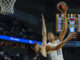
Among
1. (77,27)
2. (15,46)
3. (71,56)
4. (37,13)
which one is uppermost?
(37,13)

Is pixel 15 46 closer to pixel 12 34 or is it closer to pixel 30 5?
pixel 12 34

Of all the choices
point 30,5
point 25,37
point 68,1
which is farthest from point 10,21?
point 68,1

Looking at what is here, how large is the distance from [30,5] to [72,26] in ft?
12.2

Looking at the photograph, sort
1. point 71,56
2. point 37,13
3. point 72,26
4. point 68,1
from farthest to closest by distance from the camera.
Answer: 1. point 37,13
2. point 71,56
3. point 68,1
4. point 72,26

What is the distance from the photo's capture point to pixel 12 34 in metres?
9.45

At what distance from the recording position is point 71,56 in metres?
11.6

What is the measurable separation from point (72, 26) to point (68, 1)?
2.18 m

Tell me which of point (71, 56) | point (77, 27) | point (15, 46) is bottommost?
point (71, 56)

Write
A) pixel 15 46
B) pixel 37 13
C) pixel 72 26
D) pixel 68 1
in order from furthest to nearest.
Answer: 1. pixel 37 13
2. pixel 68 1
3. pixel 15 46
4. pixel 72 26

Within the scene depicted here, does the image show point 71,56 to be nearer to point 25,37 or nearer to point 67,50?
point 67,50

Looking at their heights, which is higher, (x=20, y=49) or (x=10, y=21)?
(x=10, y=21)

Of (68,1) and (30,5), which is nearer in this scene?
(68,1)

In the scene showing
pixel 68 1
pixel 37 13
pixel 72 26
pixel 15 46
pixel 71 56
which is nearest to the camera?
pixel 72 26

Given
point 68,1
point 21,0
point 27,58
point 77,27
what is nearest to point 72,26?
point 77,27
